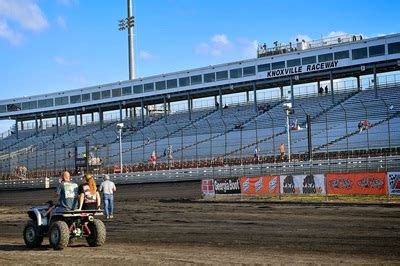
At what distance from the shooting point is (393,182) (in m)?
28.2

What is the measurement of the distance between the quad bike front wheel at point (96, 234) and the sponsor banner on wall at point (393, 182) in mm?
17392

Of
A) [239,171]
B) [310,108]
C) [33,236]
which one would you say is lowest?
[33,236]

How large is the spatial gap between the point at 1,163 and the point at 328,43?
39.7 meters

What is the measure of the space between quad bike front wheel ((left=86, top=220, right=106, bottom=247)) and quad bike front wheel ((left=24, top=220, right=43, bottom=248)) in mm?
1222

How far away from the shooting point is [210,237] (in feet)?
53.4

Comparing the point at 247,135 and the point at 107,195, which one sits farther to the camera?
the point at 247,135

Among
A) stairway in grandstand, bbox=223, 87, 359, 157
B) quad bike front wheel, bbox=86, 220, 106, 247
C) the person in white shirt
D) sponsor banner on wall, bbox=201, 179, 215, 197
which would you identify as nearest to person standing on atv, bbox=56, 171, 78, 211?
quad bike front wheel, bbox=86, 220, 106, 247

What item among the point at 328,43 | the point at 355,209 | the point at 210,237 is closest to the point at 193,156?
the point at 328,43

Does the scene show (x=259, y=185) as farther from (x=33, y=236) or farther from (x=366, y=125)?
(x=33, y=236)

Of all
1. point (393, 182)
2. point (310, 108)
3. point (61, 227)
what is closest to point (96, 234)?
point (61, 227)

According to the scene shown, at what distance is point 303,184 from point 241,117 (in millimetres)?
34877

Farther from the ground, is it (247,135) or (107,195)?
(247,135)

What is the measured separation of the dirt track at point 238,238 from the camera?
A: 487 inches

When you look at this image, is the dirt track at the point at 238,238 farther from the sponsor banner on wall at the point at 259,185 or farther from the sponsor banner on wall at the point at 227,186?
the sponsor banner on wall at the point at 227,186
